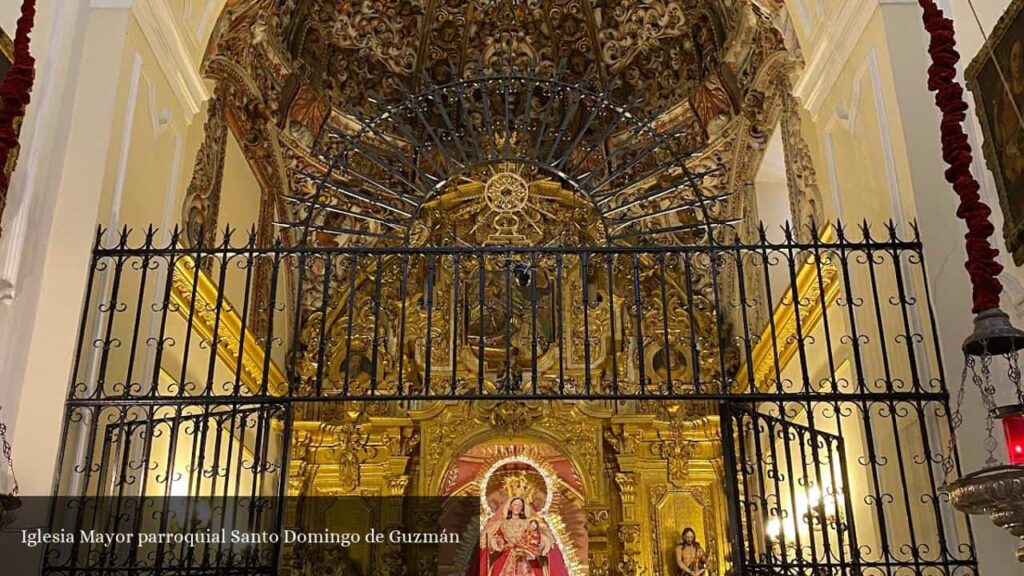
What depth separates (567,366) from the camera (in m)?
11.4

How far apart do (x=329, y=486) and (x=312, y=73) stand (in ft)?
14.6

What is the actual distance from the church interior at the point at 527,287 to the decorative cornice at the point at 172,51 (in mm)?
32

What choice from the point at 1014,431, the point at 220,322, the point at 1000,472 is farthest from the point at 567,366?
the point at 1000,472

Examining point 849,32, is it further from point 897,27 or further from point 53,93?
point 53,93

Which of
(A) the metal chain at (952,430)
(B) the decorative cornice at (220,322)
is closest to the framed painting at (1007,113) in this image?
(A) the metal chain at (952,430)

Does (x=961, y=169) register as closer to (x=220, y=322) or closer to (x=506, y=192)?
(x=506, y=192)

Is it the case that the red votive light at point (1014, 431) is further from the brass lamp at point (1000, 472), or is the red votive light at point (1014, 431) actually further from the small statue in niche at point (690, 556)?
the small statue in niche at point (690, 556)

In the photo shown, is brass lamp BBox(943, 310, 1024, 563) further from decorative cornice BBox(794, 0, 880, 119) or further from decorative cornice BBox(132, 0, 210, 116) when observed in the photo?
decorative cornice BBox(132, 0, 210, 116)

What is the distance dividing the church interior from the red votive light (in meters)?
0.01

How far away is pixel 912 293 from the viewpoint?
19.6ft

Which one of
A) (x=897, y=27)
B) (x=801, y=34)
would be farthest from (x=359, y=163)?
(x=897, y=27)

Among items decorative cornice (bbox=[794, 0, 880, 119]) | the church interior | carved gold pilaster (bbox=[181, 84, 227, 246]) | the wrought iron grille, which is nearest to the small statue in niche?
the church interior

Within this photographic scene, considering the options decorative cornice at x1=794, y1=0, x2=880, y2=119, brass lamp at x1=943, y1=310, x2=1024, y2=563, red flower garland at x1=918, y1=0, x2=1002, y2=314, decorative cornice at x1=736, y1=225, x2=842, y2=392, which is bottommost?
brass lamp at x1=943, y1=310, x2=1024, y2=563

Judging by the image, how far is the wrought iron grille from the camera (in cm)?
549
